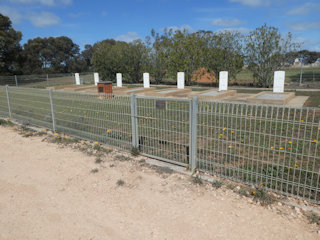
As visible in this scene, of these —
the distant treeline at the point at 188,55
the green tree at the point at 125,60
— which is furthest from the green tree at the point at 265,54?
the green tree at the point at 125,60

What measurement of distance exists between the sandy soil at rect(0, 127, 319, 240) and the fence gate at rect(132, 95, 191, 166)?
18.8 inches

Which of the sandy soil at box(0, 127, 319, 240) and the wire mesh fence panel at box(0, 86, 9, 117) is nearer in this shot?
the sandy soil at box(0, 127, 319, 240)

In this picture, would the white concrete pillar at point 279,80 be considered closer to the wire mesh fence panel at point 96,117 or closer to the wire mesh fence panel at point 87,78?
the wire mesh fence panel at point 96,117

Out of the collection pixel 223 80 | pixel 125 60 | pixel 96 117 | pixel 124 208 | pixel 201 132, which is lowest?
pixel 124 208

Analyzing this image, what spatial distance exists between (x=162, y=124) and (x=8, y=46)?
112 feet

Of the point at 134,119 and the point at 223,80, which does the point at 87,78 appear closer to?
the point at 223,80

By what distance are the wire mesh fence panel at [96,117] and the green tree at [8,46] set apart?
30.1m

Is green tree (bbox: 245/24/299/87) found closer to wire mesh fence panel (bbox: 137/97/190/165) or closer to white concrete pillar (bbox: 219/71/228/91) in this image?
white concrete pillar (bbox: 219/71/228/91)

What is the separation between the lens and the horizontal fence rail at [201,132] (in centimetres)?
321

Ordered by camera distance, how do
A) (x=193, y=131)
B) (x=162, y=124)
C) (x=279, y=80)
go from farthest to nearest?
(x=279, y=80) < (x=162, y=124) < (x=193, y=131)

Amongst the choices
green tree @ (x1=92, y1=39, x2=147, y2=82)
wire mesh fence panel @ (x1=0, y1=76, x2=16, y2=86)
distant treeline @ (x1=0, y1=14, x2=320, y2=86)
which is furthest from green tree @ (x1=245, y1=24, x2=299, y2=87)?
wire mesh fence panel @ (x1=0, y1=76, x2=16, y2=86)

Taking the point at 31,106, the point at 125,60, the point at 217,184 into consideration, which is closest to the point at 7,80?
the point at 125,60

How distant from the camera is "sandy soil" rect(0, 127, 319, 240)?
262cm

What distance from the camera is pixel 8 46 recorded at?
30.7 m
